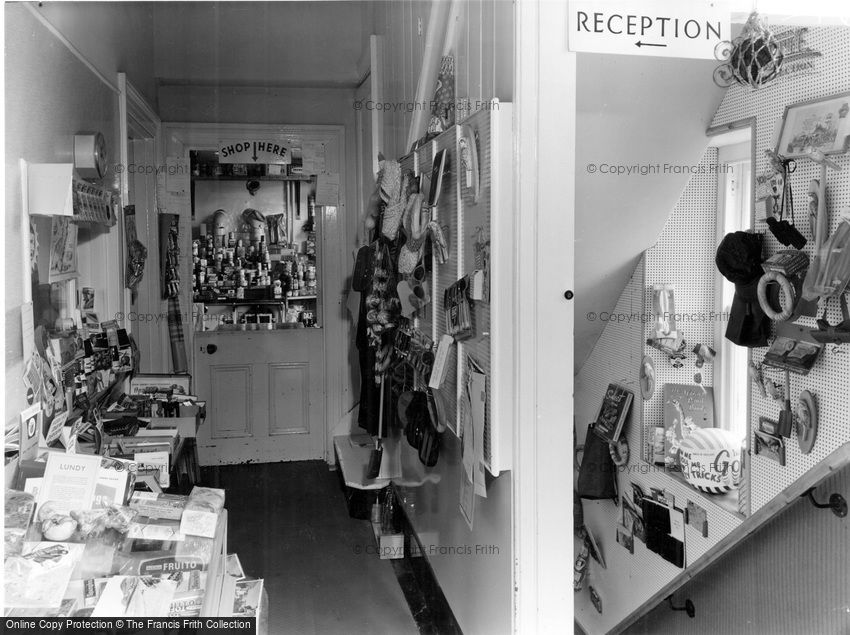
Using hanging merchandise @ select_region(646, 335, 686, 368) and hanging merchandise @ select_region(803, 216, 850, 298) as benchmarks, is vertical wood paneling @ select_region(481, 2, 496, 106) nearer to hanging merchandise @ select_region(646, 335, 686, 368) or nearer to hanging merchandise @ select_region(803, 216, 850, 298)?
hanging merchandise @ select_region(803, 216, 850, 298)

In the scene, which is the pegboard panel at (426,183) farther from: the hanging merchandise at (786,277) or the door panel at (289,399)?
the door panel at (289,399)

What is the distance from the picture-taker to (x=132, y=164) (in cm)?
275

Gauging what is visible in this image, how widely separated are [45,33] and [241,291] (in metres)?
2.16

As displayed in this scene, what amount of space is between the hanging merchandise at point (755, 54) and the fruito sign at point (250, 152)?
104 inches

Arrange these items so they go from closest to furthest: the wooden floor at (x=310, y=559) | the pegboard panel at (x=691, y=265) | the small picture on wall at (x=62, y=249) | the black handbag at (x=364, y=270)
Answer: the small picture on wall at (x=62, y=249) → the pegboard panel at (x=691, y=265) → the wooden floor at (x=310, y=559) → the black handbag at (x=364, y=270)

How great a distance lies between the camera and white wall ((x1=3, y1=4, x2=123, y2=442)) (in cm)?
143

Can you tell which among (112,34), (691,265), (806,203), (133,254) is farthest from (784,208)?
(133,254)

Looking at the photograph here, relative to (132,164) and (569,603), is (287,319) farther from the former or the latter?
(569,603)

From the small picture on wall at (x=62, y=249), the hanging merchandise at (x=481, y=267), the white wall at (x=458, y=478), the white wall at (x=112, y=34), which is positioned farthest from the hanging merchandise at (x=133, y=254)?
the hanging merchandise at (x=481, y=267)

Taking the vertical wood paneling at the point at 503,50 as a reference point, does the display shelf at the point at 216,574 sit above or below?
below

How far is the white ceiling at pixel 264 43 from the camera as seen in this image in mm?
3090

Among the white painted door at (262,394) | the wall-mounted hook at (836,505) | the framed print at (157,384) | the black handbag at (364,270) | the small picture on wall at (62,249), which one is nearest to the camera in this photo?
the wall-mounted hook at (836,505)

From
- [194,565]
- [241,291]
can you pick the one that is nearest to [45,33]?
[194,565]

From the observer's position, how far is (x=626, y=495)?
2.65 meters
